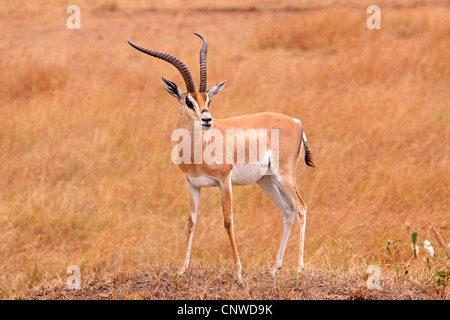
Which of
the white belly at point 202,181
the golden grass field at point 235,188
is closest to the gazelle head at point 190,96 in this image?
the white belly at point 202,181

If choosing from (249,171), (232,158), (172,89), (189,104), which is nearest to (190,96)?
(189,104)

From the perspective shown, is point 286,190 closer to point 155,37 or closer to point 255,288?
point 255,288

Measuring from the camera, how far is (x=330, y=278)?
5.26 metres

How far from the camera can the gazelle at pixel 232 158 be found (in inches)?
190

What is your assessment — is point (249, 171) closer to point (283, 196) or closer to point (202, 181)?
point (202, 181)

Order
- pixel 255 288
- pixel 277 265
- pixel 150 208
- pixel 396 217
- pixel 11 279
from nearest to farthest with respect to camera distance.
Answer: pixel 255 288 < pixel 277 265 < pixel 11 279 < pixel 396 217 < pixel 150 208

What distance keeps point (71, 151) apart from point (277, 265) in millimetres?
5953

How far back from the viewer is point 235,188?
372 inches

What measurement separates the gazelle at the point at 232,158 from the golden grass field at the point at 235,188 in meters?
0.57

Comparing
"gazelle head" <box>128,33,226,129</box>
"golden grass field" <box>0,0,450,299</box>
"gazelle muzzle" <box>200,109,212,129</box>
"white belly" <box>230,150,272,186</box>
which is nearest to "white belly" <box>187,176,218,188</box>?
"white belly" <box>230,150,272,186</box>

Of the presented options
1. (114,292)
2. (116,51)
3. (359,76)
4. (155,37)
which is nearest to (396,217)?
(114,292)

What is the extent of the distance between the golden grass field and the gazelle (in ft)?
1.88

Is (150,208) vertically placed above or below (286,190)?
below

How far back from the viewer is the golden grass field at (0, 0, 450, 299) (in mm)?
5602
